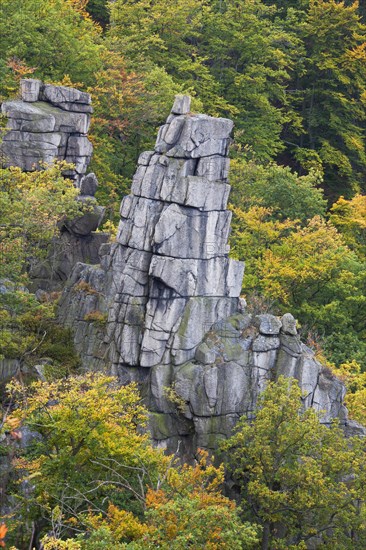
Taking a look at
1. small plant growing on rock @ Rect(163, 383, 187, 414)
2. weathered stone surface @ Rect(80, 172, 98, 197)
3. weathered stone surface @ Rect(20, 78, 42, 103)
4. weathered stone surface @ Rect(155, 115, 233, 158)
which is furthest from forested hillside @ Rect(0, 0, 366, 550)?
weathered stone surface @ Rect(155, 115, 233, 158)

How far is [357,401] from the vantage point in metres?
31.2

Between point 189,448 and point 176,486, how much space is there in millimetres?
6744

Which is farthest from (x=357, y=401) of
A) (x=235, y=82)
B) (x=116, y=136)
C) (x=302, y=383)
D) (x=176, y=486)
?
(x=235, y=82)

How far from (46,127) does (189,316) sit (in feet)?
34.9

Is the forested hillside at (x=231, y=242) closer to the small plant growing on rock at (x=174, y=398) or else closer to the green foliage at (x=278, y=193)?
the green foliage at (x=278, y=193)

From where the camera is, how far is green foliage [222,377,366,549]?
75.7 feet

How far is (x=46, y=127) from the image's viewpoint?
3328 cm

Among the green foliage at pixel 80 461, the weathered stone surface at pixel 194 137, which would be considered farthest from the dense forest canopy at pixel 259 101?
the green foliage at pixel 80 461

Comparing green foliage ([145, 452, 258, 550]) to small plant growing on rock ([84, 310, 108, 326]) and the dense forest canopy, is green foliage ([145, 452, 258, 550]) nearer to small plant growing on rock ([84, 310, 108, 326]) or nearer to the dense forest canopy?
small plant growing on rock ([84, 310, 108, 326])

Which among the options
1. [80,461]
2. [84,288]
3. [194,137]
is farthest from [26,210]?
[80,461]

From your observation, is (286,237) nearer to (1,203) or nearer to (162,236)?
(162,236)

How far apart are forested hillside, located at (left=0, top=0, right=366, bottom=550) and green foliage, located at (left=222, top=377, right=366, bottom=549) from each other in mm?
64

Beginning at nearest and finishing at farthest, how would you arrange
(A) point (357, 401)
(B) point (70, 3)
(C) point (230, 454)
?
(C) point (230, 454) < (A) point (357, 401) < (B) point (70, 3)

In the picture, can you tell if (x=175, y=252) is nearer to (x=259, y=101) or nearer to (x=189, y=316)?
(x=189, y=316)
